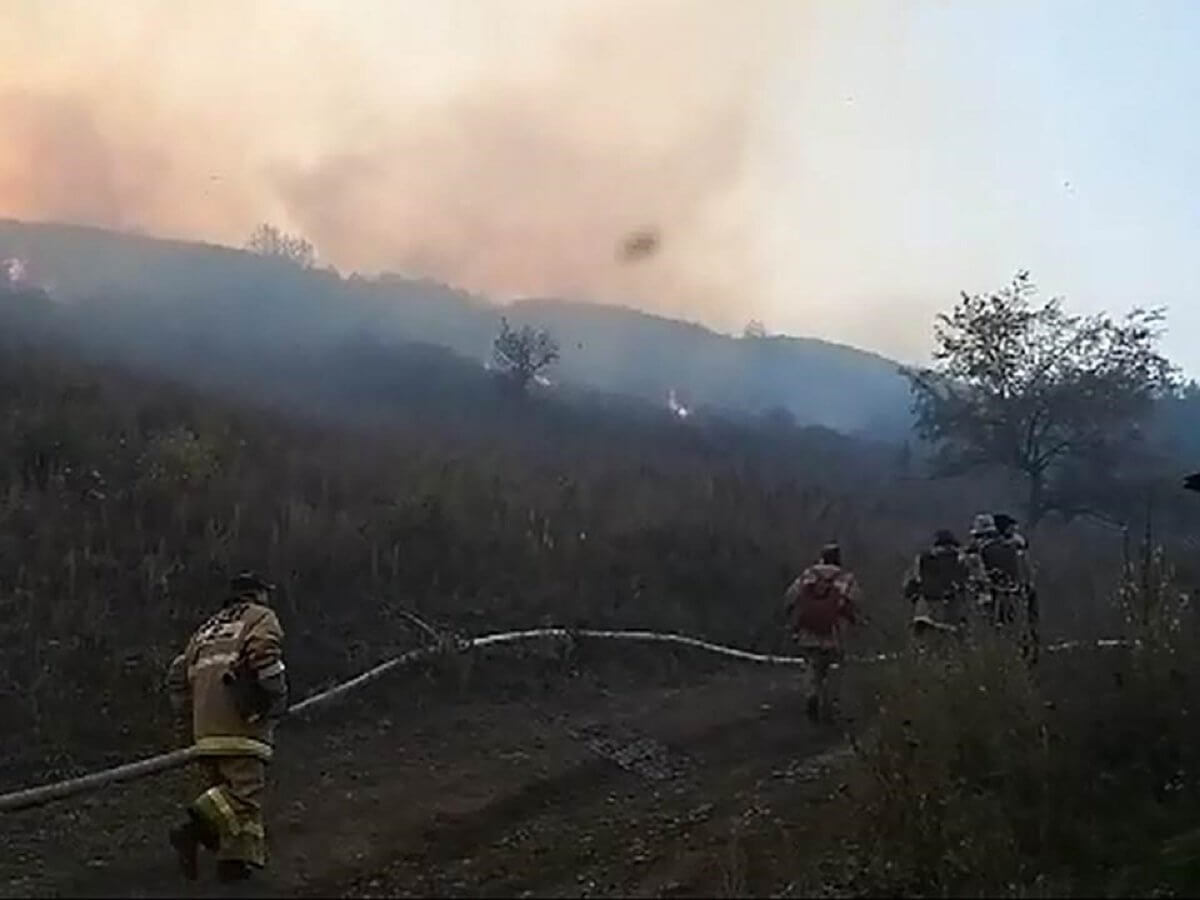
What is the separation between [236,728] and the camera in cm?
821

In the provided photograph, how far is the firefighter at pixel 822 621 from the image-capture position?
1312 cm

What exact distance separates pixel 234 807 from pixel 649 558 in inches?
455

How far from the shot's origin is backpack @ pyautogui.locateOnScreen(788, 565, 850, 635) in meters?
13.1

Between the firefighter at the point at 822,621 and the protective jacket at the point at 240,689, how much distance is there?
613 centimetres

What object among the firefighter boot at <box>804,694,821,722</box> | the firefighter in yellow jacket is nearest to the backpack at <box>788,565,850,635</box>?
the firefighter boot at <box>804,694,821,722</box>

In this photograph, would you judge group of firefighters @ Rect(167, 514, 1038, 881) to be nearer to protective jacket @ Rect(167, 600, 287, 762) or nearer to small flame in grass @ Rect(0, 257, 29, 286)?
protective jacket @ Rect(167, 600, 287, 762)

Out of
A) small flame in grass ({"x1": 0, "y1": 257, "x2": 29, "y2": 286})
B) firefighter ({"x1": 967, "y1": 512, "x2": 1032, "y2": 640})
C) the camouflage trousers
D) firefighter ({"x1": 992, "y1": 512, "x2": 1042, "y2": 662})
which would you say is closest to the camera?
the camouflage trousers

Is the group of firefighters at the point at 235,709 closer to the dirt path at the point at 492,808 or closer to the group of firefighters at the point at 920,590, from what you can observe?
the dirt path at the point at 492,808

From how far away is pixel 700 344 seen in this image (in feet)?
372

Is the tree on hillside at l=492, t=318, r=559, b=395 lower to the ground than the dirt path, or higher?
higher

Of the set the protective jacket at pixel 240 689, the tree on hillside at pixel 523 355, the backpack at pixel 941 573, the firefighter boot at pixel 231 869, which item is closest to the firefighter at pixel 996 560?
the backpack at pixel 941 573

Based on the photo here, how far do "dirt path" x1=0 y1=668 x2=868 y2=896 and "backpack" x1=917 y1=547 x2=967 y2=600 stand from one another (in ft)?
5.60

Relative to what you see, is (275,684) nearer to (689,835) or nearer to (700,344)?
(689,835)

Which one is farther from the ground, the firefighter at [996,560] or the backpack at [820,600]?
the firefighter at [996,560]
